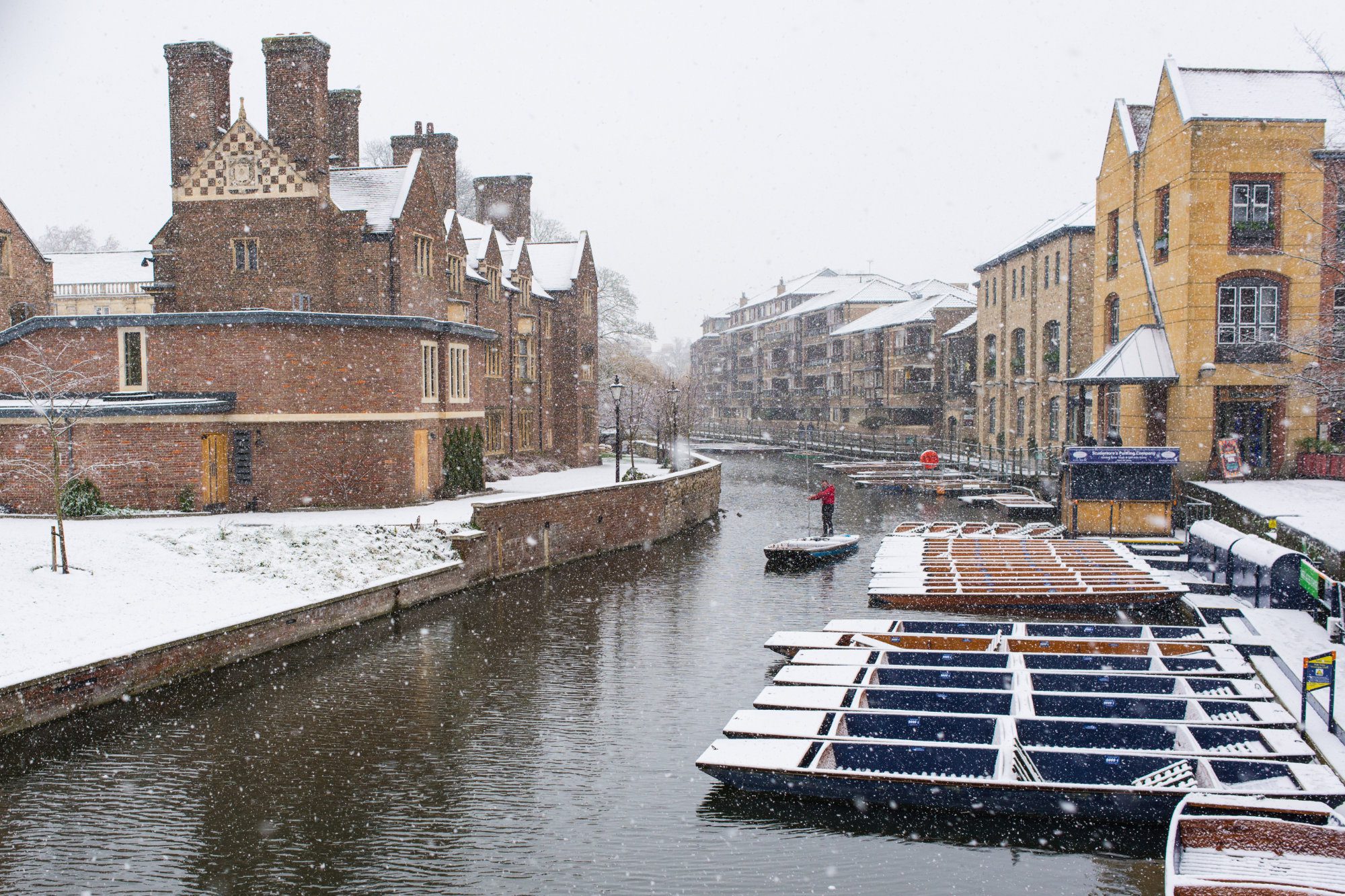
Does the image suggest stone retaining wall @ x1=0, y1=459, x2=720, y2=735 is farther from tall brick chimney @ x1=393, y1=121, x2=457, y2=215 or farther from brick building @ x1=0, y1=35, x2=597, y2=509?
tall brick chimney @ x1=393, y1=121, x2=457, y2=215

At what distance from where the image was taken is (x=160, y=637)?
1655 centimetres

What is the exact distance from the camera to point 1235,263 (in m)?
29.7

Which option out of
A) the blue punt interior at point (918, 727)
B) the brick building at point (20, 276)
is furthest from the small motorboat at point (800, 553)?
the brick building at point (20, 276)

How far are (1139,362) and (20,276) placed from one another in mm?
40351

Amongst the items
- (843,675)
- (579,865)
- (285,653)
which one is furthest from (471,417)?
(579,865)

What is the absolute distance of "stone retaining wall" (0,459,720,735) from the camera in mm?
14931

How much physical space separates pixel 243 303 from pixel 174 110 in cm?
554

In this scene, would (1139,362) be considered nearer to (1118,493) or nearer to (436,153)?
(1118,493)

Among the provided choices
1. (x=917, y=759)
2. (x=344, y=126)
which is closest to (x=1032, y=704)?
(x=917, y=759)

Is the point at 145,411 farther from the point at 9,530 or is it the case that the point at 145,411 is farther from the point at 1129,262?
the point at 1129,262

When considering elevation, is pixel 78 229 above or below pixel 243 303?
above

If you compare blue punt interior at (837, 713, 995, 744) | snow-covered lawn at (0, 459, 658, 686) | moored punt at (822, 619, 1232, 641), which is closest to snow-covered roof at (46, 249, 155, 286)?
snow-covered lawn at (0, 459, 658, 686)

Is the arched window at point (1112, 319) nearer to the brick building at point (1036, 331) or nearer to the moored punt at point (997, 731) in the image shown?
the brick building at point (1036, 331)

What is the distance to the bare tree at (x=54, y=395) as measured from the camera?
891 inches
